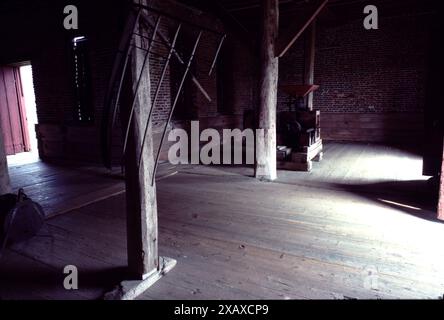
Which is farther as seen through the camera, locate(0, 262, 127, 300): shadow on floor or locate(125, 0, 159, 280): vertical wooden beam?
locate(0, 262, 127, 300): shadow on floor

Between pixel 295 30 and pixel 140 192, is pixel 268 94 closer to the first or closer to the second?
pixel 295 30

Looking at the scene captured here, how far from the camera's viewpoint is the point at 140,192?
2.23m

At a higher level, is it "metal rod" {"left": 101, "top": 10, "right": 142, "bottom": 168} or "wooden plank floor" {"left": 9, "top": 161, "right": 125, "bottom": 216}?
"metal rod" {"left": 101, "top": 10, "right": 142, "bottom": 168}

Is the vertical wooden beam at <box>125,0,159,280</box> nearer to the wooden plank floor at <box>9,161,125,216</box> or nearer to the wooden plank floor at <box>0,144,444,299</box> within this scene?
the wooden plank floor at <box>0,144,444,299</box>

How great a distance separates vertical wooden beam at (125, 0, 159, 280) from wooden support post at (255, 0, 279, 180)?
126 inches

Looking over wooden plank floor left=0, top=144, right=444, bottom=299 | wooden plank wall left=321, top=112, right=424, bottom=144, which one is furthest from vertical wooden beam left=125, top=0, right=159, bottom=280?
wooden plank wall left=321, top=112, right=424, bottom=144

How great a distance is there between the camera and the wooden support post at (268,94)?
5.02m

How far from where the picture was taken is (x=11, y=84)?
8469 millimetres

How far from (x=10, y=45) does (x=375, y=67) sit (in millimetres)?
10132

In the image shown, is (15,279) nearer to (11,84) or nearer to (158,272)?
(158,272)

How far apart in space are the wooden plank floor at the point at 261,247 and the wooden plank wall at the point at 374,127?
5.52m

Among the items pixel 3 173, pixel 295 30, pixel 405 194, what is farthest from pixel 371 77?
pixel 3 173

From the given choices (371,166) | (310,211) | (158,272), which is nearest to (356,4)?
(371,166)

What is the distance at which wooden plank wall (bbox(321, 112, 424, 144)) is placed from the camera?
914 cm
